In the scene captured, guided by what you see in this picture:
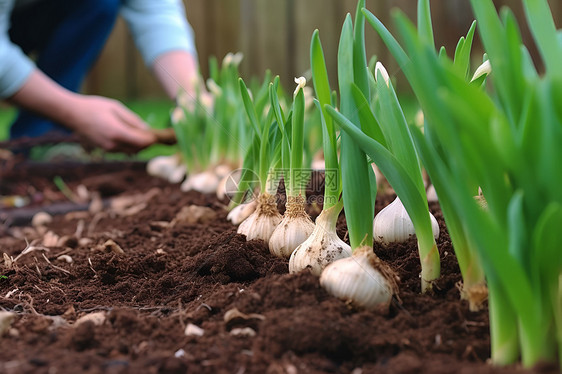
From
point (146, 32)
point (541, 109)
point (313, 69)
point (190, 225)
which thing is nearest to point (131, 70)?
point (146, 32)

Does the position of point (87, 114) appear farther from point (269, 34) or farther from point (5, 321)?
point (269, 34)

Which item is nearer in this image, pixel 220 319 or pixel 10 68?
pixel 220 319

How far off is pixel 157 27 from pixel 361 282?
2567 millimetres

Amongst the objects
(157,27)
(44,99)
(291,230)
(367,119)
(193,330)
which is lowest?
(193,330)

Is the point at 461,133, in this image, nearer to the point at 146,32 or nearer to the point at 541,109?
the point at 541,109

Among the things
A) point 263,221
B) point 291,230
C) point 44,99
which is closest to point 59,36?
point 44,99

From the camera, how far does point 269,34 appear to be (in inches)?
173

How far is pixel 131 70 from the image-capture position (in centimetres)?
617

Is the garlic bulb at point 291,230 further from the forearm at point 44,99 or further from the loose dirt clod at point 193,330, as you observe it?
the forearm at point 44,99

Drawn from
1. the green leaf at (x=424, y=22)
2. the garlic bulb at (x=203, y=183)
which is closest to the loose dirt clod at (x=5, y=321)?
the green leaf at (x=424, y=22)

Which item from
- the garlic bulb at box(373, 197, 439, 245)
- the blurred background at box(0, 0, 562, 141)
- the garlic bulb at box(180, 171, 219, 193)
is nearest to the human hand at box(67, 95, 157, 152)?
the blurred background at box(0, 0, 562, 141)

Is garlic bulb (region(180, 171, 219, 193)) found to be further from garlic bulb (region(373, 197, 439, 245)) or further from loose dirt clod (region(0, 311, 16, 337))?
loose dirt clod (region(0, 311, 16, 337))

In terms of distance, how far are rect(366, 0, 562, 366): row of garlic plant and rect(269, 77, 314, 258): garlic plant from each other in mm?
365

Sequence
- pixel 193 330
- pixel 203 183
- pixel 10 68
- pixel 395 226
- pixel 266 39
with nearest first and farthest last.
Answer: pixel 193 330 < pixel 395 226 < pixel 203 183 < pixel 10 68 < pixel 266 39
